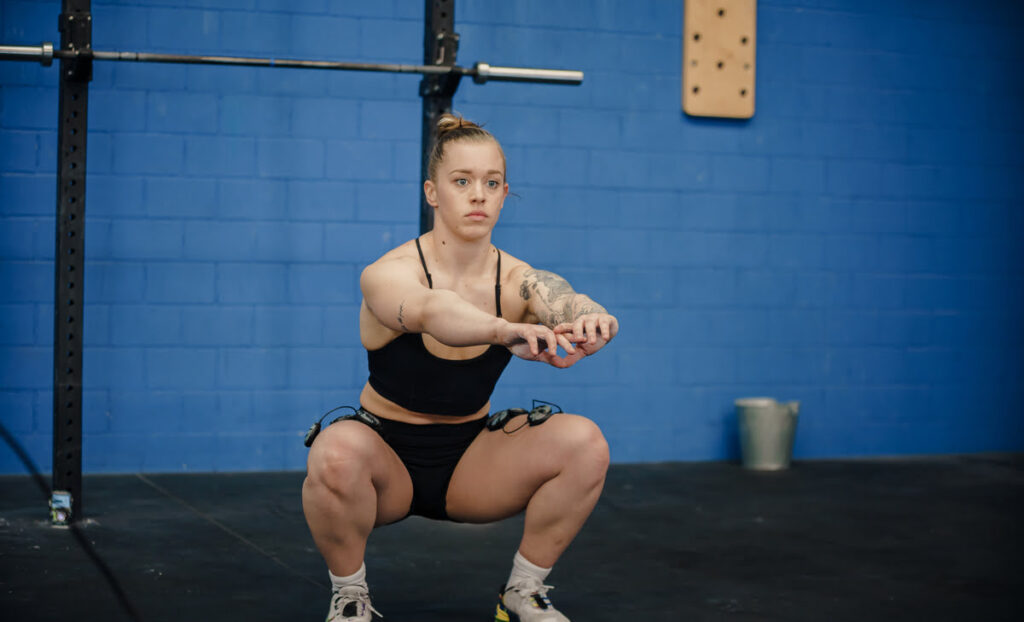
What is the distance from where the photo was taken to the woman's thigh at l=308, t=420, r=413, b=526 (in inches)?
78.1

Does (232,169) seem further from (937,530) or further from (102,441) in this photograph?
(937,530)

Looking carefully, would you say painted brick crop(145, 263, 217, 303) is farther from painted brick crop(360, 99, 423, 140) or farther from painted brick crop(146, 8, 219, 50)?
painted brick crop(146, 8, 219, 50)

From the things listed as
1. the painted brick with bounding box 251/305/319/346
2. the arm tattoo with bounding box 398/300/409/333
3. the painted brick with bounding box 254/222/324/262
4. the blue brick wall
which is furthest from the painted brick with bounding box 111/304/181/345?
the arm tattoo with bounding box 398/300/409/333

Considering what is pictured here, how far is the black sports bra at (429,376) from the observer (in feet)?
7.09

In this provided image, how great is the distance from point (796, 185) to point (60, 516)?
141 inches

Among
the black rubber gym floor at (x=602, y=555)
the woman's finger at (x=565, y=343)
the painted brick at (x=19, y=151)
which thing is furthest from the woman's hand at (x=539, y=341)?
the painted brick at (x=19, y=151)

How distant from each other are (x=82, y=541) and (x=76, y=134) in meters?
1.27

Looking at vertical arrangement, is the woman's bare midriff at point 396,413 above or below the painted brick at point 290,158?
below

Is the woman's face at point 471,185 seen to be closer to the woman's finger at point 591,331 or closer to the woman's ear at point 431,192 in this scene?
the woman's ear at point 431,192

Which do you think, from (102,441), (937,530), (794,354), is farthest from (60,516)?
(794,354)

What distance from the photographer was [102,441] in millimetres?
4219

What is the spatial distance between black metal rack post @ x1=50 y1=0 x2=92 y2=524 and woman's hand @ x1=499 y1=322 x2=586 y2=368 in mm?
1914

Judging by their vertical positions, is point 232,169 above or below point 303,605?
above

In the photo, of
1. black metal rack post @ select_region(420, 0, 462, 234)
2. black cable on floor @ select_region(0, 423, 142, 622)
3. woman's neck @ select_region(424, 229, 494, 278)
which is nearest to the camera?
woman's neck @ select_region(424, 229, 494, 278)
